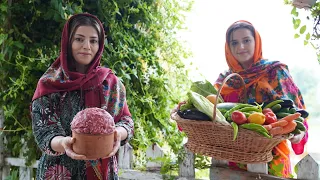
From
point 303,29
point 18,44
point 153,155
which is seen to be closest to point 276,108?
point 303,29

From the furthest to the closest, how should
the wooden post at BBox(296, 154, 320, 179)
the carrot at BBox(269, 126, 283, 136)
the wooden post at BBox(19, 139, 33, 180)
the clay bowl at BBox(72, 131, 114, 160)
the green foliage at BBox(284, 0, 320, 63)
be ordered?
the wooden post at BBox(19, 139, 33, 180), the green foliage at BBox(284, 0, 320, 63), the wooden post at BBox(296, 154, 320, 179), the carrot at BBox(269, 126, 283, 136), the clay bowl at BBox(72, 131, 114, 160)

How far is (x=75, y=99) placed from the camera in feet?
6.08

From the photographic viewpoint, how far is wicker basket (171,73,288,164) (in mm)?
1706

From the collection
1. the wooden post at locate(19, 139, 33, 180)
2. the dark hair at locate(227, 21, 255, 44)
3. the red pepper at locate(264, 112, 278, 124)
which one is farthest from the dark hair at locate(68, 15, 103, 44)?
the wooden post at locate(19, 139, 33, 180)

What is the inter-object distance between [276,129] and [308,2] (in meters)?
0.85

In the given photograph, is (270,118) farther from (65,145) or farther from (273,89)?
(65,145)

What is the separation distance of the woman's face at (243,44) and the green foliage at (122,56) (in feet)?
3.37

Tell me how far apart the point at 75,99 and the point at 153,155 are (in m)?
1.20

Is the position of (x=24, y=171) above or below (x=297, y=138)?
below

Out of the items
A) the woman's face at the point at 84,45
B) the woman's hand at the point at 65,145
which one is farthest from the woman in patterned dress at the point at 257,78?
the woman's hand at the point at 65,145

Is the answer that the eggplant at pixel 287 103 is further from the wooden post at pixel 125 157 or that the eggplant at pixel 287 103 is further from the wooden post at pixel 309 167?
the wooden post at pixel 125 157

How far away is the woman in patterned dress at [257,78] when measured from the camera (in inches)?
82.4

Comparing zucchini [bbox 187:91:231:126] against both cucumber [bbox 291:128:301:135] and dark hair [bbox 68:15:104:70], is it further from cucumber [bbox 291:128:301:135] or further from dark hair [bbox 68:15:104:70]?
dark hair [bbox 68:15:104:70]

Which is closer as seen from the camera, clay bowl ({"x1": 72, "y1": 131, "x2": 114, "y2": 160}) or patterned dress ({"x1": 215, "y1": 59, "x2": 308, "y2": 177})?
clay bowl ({"x1": 72, "y1": 131, "x2": 114, "y2": 160})
